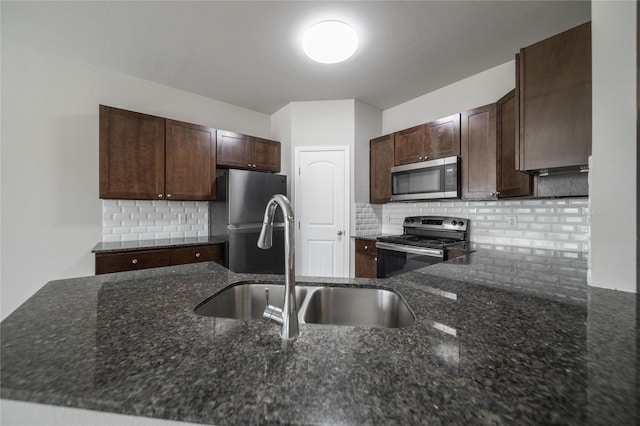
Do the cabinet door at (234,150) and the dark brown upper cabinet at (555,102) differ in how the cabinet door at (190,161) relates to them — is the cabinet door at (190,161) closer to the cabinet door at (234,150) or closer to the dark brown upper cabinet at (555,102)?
the cabinet door at (234,150)

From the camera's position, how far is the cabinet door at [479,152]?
2.34 meters

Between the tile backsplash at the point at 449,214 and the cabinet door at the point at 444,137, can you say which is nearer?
the tile backsplash at the point at 449,214

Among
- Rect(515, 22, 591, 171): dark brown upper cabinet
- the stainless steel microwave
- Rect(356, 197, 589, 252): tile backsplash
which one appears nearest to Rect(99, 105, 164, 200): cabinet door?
the stainless steel microwave

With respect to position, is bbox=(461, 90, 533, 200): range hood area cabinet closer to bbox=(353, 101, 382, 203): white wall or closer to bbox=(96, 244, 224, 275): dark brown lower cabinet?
bbox=(353, 101, 382, 203): white wall

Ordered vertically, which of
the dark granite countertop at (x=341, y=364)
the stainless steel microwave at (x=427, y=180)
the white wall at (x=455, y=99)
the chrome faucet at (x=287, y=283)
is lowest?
the dark granite countertop at (x=341, y=364)

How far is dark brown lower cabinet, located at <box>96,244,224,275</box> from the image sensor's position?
7.44 ft

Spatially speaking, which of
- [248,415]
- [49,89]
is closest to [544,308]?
[248,415]

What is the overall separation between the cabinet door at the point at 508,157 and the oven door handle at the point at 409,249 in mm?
752

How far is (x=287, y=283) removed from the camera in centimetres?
71

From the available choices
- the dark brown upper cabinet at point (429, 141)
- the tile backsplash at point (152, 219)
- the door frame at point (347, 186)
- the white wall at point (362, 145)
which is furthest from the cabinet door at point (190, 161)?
the dark brown upper cabinet at point (429, 141)

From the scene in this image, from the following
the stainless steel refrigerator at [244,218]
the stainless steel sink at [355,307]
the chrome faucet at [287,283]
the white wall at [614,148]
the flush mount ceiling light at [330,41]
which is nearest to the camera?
the chrome faucet at [287,283]

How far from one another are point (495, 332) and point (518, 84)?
6.22 feet

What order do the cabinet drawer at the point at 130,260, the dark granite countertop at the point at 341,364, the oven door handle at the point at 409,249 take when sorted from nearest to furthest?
the dark granite countertop at the point at 341,364
the cabinet drawer at the point at 130,260
the oven door handle at the point at 409,249

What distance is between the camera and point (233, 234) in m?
2.88
